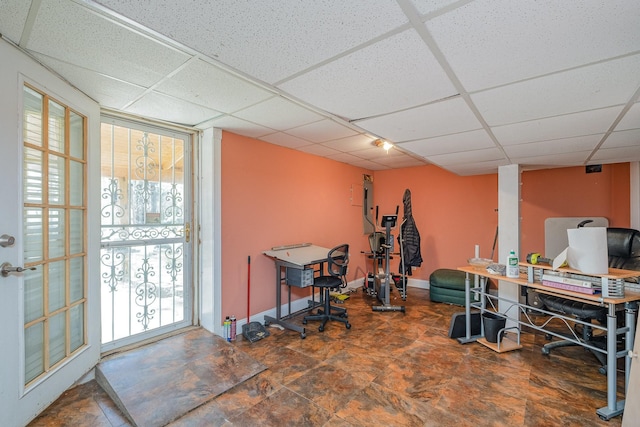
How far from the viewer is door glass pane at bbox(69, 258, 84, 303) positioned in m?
2.23

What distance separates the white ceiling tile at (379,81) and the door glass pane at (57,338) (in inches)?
91.7

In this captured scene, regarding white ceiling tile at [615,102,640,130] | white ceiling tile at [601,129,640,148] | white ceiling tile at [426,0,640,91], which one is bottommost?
white ceiling tile at [601,129,640,148]

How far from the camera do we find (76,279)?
2.28m

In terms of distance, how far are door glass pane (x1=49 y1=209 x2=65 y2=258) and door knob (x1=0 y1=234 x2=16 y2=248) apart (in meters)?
0.40

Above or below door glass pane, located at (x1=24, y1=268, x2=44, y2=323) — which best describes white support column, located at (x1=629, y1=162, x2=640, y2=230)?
above

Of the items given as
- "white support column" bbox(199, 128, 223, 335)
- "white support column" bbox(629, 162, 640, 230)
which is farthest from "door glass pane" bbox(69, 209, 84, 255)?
"white support column" bbox(629, 162, 640, 230)

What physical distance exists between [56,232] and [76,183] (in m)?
0.42

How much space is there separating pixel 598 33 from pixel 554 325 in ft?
11.8

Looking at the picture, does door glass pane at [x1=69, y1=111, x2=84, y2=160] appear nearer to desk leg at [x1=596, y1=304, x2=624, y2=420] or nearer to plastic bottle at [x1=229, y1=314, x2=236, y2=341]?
plastic bottle at [x1=229, y1=314, x2=236, y2=341]

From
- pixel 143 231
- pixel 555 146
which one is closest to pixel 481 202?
pixel 555 146

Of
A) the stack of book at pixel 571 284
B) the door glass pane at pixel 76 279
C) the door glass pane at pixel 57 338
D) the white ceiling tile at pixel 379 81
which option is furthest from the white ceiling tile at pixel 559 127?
the door glass pane at pixel 57 338

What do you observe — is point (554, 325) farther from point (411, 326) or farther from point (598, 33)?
point (598, 33)

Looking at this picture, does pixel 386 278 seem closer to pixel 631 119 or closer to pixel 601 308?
pixel 601 308

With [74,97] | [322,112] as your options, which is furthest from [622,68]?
[74,97]
